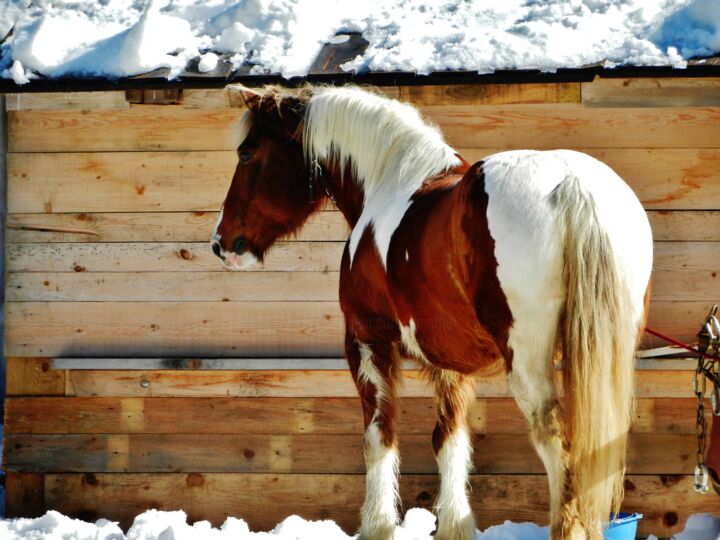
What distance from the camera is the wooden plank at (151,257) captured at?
5.46 m

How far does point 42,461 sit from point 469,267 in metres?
3.73

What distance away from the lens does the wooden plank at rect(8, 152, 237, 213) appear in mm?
5512

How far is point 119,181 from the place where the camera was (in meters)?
5.57

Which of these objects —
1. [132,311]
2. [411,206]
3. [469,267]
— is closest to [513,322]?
[469,267]

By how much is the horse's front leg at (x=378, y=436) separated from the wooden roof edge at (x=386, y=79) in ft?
5.77

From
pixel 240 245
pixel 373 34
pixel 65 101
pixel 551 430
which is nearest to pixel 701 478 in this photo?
pixel 551 430

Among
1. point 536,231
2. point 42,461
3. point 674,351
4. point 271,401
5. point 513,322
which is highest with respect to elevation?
point 536,231

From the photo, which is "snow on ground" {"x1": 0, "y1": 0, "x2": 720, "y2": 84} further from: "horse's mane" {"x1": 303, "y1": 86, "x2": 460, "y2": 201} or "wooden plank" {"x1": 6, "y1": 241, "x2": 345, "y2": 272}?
"wooden plank" {"x1": 6, "y1": 241, "x2": 345, "y2": 272}

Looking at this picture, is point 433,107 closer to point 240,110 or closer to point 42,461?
point 240,110

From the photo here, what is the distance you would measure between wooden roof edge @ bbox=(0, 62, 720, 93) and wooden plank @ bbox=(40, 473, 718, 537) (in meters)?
2.42

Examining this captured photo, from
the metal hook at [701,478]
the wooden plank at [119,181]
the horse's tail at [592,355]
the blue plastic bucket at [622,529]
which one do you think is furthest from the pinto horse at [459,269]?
the wooden plank at [119,181]

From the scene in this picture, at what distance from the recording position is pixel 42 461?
560cm

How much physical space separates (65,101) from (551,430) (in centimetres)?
402

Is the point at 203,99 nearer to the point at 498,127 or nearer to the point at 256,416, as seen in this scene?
the point at 498,127
